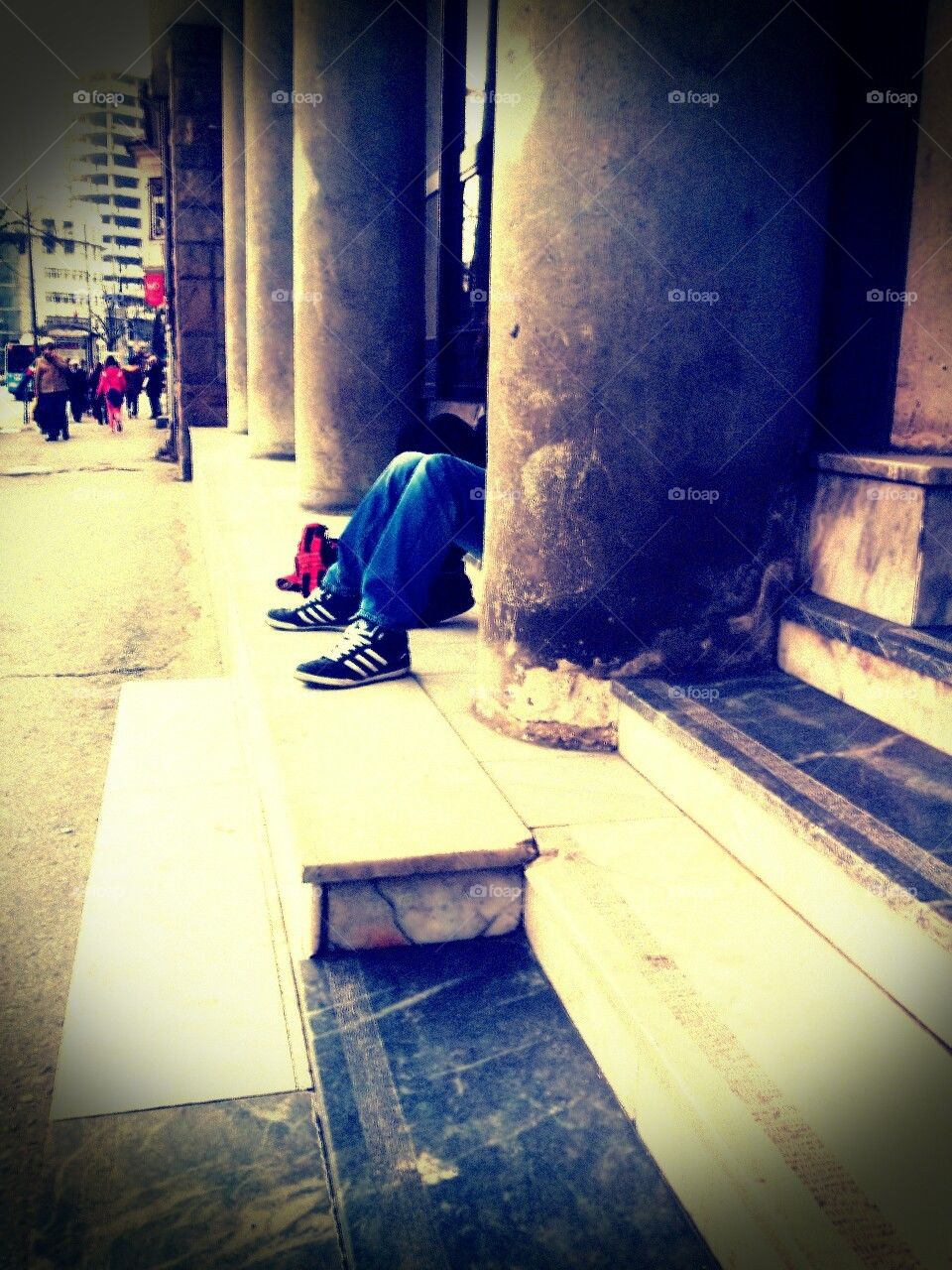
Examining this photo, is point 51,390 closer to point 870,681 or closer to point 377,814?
point 377,814

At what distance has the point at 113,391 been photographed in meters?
22.2

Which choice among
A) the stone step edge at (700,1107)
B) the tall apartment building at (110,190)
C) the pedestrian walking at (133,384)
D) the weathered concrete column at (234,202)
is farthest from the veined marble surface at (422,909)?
the tall apartment building at (110,190)

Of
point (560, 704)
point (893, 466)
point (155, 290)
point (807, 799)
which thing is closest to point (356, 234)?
point (560, 704)

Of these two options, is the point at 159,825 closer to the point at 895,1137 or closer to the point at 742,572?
the point at 742,572

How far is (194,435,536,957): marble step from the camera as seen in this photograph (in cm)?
210

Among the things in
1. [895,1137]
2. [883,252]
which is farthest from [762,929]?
[883,252]

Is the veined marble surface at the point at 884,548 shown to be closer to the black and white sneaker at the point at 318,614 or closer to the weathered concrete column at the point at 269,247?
the black and white sneaker at the point at 318,614

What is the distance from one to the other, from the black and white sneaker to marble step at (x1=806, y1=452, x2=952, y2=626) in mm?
1813

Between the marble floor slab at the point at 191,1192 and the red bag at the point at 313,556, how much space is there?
2.72 m

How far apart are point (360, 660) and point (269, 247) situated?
673 centimetres

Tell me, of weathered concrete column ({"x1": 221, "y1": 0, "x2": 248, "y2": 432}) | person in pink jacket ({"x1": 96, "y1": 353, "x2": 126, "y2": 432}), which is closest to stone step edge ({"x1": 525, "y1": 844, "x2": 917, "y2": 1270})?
weathered concrete column ({"x1": 221, "y1": 0, "x2": 248, "y2": 432})

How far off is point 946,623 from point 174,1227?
6.26 ft

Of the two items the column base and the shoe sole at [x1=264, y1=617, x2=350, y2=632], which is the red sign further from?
the column base

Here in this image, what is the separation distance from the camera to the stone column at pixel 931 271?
8.41ft
